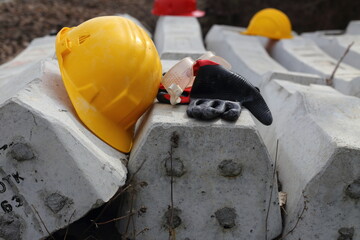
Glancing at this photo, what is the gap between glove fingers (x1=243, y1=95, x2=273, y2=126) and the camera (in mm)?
2902

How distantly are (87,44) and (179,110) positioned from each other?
0.61 metres

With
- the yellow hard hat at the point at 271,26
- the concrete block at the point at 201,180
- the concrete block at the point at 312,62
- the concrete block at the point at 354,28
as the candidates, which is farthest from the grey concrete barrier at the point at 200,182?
the concrete block at the point at 354,28

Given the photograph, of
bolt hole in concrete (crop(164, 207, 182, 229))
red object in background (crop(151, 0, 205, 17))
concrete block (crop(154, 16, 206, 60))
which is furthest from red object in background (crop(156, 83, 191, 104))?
red object in background (crop(151, 0, 205, 17))

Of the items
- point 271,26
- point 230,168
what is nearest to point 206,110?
point 230,168

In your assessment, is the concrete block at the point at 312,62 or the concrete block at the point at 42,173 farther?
the concrete block at the point at 312,62

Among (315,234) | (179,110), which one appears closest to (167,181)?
(179,110)

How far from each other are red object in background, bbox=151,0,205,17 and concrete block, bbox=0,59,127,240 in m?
5.09

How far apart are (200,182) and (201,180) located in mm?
12

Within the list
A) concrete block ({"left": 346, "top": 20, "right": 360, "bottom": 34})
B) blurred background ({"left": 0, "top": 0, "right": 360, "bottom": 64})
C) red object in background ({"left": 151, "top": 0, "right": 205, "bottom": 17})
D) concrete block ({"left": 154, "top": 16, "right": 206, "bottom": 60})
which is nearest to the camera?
concrete block ({"left": 154, "top": 16, "right": 206, "bottom": 60})

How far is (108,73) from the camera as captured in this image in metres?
2.79

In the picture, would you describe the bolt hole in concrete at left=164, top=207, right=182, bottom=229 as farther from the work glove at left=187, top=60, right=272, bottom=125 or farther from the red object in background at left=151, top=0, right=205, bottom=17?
the red object in background at left=151, top=0, right=205, bottom=17

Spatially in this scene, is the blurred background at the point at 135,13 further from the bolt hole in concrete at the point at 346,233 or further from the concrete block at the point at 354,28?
the bolt hole in concrete at the point at 346,233

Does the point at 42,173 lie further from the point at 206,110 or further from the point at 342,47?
the point at 342,47

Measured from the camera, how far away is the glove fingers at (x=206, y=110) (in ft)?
8.57
